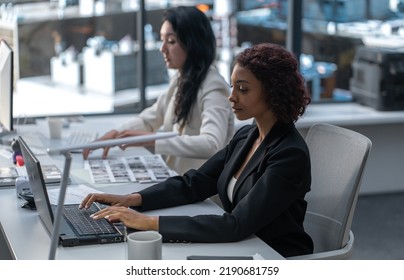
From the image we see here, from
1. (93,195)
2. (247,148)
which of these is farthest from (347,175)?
(93,195)

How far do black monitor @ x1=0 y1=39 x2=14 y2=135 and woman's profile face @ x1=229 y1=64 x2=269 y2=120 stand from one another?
1292mm

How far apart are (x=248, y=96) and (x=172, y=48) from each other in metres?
1.08

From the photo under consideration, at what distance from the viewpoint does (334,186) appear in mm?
2578

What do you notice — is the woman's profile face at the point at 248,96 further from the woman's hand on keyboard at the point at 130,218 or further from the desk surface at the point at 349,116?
the desk surface at the point at 349,116

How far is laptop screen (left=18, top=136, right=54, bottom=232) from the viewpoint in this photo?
2.17 m

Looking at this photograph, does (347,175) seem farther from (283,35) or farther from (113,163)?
(283,35)

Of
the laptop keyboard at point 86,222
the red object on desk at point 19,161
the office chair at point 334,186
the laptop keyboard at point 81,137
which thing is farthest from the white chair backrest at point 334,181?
the laptop keyboard at point 81,137

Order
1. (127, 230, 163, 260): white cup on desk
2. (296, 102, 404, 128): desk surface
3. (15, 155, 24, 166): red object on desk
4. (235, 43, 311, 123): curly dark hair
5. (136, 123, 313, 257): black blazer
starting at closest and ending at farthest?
1. (127, 230, 163, 260): white cup on desk
2. (136, 123, 313, 257): black blazer
3. (235, 43, 311, 123): curly dark hair
4. (15, 155, 24, 166): red object on desk
5. (296, 102, 404, 128): desk surface

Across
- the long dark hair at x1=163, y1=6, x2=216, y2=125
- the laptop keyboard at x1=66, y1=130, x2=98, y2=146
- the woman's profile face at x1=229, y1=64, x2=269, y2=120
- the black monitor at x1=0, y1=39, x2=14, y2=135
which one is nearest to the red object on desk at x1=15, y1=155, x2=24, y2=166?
the black monitor at x1=0, y1=39, x2=14, y2=135

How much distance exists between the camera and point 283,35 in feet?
17.7

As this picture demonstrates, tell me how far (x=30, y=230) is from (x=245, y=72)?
0.84m

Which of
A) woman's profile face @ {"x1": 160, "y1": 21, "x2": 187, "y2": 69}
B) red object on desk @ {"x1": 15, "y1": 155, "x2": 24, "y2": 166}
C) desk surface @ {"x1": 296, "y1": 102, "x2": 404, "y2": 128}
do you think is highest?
woman's profile face @ {"x1": 160, "y1": 21, "x2": 187, "y2": 69}

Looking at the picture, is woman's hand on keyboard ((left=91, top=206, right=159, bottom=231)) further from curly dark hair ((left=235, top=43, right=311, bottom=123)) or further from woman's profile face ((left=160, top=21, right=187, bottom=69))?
woman's profile face ((left=160, top=21, right=187, bottom=69))

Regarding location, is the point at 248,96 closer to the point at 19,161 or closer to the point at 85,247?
the point at 85,247
